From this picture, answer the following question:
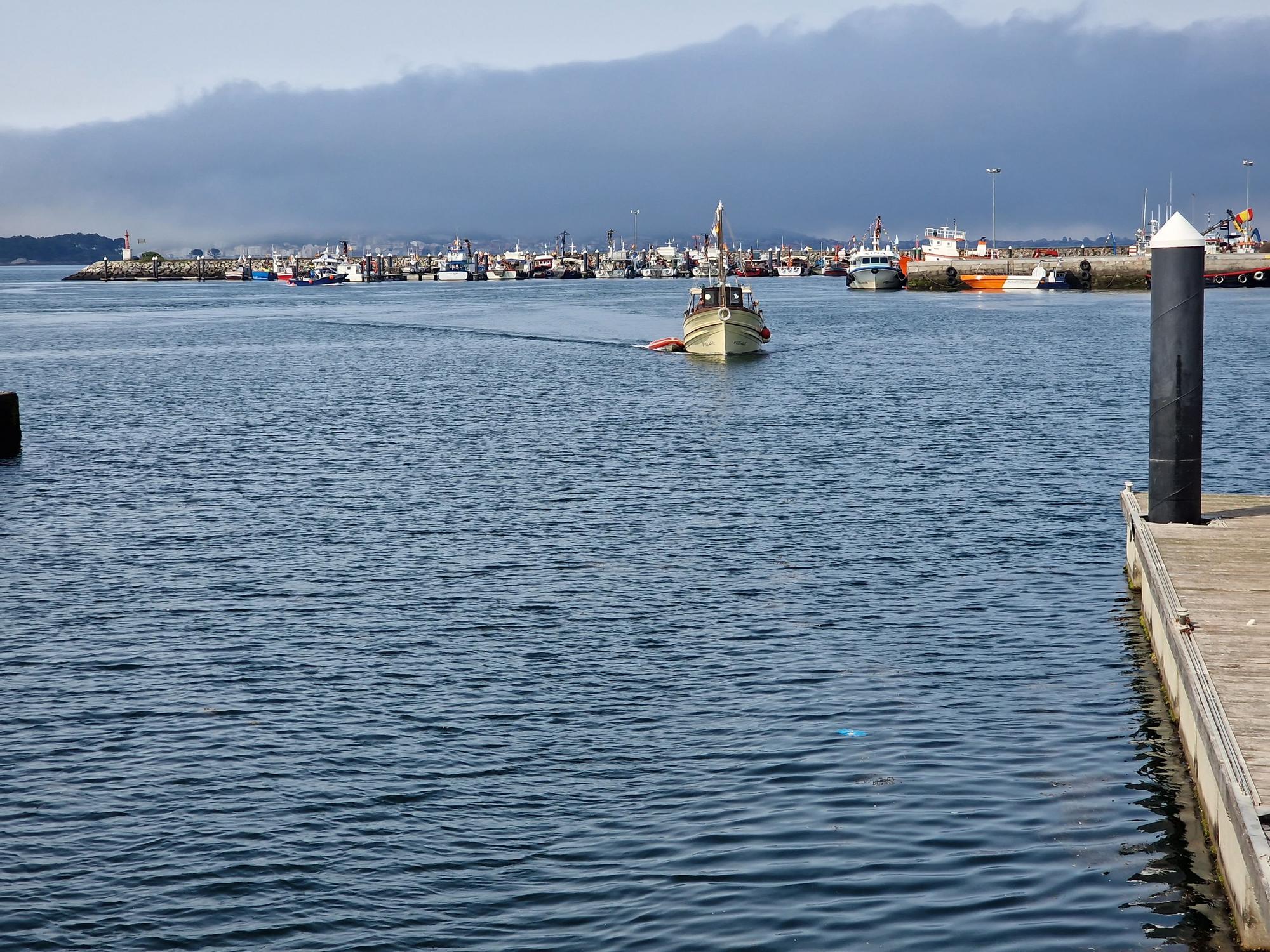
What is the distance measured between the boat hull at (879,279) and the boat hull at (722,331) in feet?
318

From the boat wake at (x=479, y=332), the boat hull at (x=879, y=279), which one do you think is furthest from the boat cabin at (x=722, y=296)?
the boat hull at (x=879, y=279)

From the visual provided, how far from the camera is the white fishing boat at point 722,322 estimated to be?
67.5 meters

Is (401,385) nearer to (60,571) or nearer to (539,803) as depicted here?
(60,571)

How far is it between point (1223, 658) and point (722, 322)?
181ft

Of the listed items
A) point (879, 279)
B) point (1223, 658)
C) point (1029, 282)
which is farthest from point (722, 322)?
point (879, 279)

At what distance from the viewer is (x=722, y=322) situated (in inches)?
2653

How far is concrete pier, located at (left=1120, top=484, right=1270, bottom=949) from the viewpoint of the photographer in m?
9.63

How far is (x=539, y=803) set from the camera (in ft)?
44.1

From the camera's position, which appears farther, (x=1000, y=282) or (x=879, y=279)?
(x=879, y=279)

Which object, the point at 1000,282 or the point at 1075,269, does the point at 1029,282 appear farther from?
the point at 1075,269

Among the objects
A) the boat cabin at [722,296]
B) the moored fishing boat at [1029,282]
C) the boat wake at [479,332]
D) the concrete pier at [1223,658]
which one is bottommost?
the concrete pier at [1223,658]

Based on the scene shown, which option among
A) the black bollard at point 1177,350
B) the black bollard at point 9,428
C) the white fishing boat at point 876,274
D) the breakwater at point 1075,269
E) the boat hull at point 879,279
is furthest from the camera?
the white fishing boat at point 876,274

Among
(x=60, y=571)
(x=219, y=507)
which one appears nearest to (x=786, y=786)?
(x=60, y=571)

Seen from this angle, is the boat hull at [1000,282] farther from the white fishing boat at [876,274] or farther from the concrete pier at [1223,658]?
the concrete pier at [1223,658]
